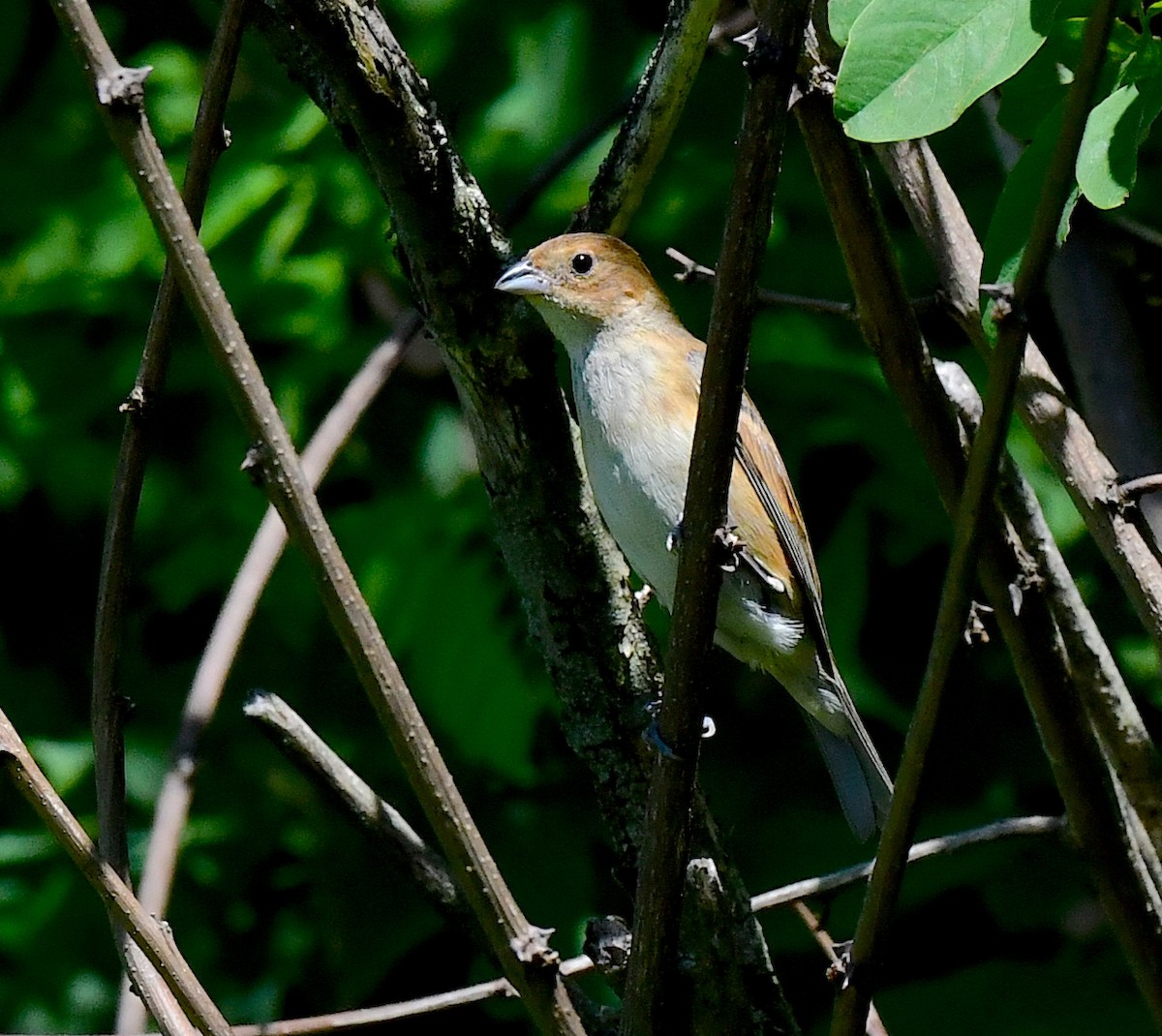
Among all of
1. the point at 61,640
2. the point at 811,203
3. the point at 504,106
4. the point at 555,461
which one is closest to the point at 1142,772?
the point at 555,461

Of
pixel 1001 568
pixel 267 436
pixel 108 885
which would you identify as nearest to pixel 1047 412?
pixel 1001 568

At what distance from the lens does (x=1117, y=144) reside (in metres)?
1.61

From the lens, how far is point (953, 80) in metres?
1.51

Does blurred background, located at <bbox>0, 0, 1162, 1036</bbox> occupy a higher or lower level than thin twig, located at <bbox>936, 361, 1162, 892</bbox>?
higher

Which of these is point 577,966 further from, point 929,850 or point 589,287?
point 589,287

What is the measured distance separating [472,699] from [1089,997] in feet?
5.36

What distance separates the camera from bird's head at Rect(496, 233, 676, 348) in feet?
10.1

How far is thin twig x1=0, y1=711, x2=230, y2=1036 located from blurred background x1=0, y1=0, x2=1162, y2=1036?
2.06m

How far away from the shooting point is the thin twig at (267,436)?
1.29 meters

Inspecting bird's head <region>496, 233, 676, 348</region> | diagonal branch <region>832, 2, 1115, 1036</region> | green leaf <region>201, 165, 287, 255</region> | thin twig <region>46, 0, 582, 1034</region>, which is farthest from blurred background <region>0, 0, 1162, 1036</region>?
thin twig <region>46, 0, 582, 1034</region>

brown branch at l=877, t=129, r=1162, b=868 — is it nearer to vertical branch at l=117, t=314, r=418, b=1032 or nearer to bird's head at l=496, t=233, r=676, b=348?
bird's head at l=496, t=233, r=676, b=348

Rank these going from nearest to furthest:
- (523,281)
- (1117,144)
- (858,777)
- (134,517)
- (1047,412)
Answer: (1117,144), (134,517), (1047,412), (523,281), (858,777)

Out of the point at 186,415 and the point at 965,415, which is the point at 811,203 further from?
the point at 186,415

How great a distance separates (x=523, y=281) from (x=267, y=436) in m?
1.47
